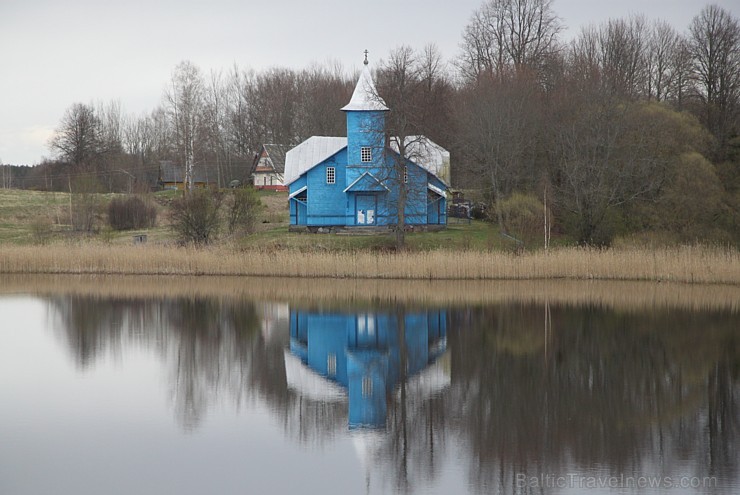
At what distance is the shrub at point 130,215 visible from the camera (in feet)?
156

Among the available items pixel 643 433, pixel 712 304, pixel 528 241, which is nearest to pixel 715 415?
pixel 643 433

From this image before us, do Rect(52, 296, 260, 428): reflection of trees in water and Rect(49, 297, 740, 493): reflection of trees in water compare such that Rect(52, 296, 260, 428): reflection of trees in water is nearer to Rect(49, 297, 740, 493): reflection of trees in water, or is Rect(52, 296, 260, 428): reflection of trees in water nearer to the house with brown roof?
Rect(49, 297, 740, 493): reflection of trees in water

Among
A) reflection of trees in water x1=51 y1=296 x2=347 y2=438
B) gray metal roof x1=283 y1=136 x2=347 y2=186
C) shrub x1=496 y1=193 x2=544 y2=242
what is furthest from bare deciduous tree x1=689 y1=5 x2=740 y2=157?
reflection of trees in water x1=51 y1=296 x2=347 y2=438

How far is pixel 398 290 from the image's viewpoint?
28.5 meters

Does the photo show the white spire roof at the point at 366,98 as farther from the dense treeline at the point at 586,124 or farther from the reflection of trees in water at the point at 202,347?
the reflection of trees in water at the point at 202,347

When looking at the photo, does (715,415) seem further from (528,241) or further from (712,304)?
(528,241)

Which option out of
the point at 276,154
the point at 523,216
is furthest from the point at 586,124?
the point at 276,154

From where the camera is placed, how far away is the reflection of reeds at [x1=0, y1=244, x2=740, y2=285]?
97.2ft

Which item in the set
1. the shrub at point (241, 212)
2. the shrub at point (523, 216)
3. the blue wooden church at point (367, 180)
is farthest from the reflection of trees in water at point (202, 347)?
the blue wooden church at point (367, 180)

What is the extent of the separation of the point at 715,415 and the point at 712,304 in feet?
38.4

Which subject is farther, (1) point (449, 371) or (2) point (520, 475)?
(1) point (449, 371)

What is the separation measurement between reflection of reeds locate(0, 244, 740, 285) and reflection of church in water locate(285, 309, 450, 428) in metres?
7.23

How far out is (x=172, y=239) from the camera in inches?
1586
